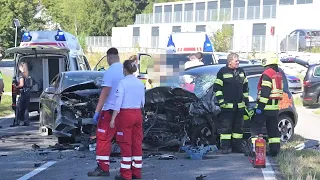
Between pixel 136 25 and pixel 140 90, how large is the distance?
66552mm

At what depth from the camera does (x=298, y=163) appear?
29.2 feet

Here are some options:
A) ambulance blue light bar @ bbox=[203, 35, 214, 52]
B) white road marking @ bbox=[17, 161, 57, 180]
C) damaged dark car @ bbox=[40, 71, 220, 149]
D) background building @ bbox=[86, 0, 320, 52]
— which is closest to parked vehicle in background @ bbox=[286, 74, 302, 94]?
ambulance blue light bar @ bbox=[203, 35, 214, 52]

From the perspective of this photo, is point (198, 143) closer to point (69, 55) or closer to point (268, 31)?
point (69, 55)

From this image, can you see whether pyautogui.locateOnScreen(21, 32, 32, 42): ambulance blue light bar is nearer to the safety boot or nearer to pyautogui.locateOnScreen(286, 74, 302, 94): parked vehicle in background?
the safety boot

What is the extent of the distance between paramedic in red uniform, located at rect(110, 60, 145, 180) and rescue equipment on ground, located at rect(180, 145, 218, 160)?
1.98 m

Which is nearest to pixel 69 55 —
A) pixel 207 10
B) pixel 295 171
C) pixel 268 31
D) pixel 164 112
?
pixel 164 112

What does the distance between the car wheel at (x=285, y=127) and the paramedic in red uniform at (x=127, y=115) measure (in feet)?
17.2

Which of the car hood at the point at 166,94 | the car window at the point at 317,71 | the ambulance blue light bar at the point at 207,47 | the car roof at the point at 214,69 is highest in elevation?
the ambulance blue light bar at the point at 207,47

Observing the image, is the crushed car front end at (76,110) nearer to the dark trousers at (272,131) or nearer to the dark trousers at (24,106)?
the dark trousers at (272,131)

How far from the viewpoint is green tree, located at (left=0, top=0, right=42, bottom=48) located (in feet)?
222

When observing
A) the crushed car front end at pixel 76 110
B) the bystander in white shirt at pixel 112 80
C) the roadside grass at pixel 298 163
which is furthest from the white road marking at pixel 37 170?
the roadside grass at pixel 298 163

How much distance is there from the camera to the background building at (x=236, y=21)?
47.0m

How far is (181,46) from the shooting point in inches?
842

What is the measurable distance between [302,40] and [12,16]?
39.6 m
